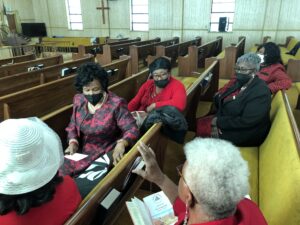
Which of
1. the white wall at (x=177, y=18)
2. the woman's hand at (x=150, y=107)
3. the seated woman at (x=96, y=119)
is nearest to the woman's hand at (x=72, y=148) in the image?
the seated woman at (x=96, y=119)

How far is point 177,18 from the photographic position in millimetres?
8219

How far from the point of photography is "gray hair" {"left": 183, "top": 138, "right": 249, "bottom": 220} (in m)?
0.81

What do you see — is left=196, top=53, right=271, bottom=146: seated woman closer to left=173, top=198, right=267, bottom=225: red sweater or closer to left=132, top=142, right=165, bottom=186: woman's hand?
left=132, top=142, right=165, bottom=186: woman's hand

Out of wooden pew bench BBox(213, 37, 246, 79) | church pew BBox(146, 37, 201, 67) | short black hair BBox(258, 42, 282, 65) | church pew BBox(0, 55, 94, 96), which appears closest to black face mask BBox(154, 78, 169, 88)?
short black hair BBox(258, 42, 282, 65)

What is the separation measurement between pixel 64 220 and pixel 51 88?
2.14m

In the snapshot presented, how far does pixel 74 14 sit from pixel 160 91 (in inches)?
336

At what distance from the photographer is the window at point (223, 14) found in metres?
7.62

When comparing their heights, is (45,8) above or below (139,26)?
above

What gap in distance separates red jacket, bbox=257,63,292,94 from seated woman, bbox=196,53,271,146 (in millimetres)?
708

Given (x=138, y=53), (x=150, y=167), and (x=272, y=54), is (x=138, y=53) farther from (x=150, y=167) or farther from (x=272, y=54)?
(x=150, y=167)

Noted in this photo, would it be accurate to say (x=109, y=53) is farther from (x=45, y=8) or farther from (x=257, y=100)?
(x=45, y=8)

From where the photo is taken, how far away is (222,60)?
504cm

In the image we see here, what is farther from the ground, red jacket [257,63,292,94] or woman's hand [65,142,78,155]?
red jacket [257,63,292,94]

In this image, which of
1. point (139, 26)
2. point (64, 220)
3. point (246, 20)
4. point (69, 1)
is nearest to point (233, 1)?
point (246, 20)
